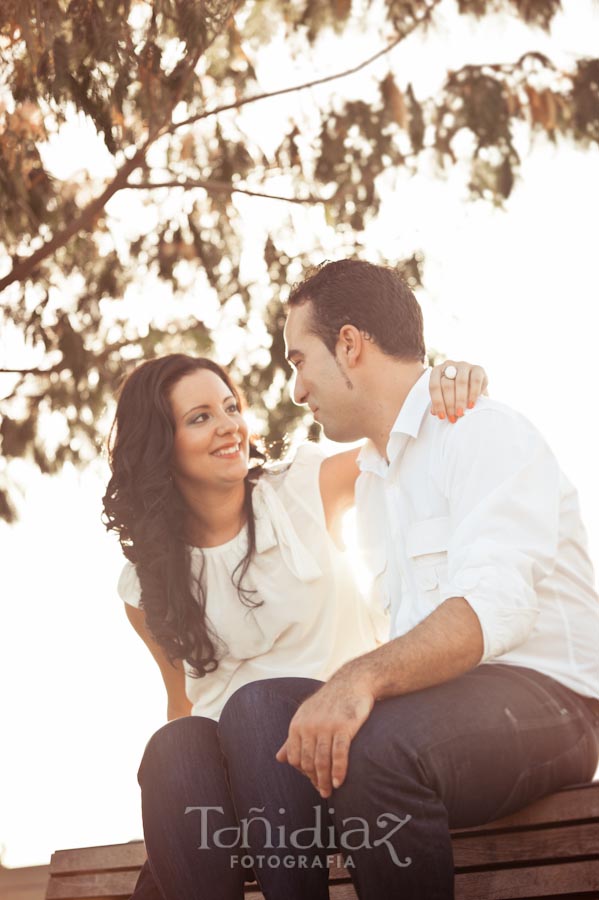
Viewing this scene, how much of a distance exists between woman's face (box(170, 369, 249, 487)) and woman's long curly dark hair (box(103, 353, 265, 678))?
0.03 m

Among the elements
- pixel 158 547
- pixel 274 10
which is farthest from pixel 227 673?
pixel 274 10

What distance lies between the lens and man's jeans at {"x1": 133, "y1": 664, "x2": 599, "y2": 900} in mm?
1876

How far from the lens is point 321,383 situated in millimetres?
2660

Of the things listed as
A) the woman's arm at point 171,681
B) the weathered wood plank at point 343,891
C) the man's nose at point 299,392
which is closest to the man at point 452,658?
the man's nose at point 299,392

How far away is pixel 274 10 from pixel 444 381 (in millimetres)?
3516

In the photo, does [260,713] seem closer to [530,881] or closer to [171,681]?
[530,881]

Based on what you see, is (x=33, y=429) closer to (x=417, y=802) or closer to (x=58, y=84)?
(x=58, y=84)

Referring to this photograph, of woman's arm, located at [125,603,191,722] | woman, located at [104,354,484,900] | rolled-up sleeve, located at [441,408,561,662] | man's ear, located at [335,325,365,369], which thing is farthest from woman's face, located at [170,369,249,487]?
rolled-up sleeve, located at [441,408,561,662]

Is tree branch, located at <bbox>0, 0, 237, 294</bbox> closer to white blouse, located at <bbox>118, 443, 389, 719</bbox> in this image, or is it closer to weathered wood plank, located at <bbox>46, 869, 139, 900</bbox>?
white blouse, located at <bbox>118, 443, 389, 719</bbox>

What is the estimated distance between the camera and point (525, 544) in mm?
2078

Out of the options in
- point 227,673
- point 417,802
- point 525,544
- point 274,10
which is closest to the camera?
point 417,802

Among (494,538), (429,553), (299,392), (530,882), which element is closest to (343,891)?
(530,882)

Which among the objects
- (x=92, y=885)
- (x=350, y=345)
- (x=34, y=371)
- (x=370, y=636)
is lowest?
(x=92, y=885)

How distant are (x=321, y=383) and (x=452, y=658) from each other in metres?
0.87
